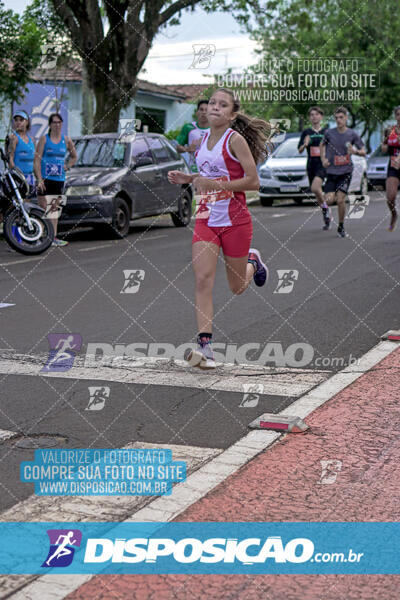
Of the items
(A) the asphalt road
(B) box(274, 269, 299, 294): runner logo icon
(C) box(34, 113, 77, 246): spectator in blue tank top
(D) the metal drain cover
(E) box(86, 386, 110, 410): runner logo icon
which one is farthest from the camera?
(C) box(34, 113, 77, 246): spectator in blue tank top

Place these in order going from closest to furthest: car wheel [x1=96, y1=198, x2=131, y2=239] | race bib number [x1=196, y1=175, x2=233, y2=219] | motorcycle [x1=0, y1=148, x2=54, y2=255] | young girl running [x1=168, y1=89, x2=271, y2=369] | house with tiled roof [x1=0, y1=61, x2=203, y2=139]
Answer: young girl running [x1=168, y1=89, x2=271, y2=369] < race bib number [x1=196, y1=175, x2=233, y2=219] < motorcycle [x1=0, y1=148, x2=54, y2=255] < car wheel [x1=96, y1=198, x2=131, y2=239] < house with tiled roof [x1=0, y1=61, x2=203, y2=139]

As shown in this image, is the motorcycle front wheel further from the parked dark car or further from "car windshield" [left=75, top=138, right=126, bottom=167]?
"car windshield" [left=75, top=138, right=126, bottom=167]

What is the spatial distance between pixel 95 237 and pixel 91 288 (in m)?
5.95

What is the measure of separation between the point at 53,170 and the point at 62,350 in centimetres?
766

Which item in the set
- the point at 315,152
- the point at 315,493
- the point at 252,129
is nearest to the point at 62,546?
the point at 315,493

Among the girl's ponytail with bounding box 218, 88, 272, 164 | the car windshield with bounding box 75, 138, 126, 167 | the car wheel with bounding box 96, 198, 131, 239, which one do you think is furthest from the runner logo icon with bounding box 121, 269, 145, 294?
the car windshield with bounding box 75, 138, 126, 167

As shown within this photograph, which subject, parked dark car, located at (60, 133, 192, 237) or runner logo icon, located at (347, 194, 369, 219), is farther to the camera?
runner logo icon, located at (347, 194, 369, 219)

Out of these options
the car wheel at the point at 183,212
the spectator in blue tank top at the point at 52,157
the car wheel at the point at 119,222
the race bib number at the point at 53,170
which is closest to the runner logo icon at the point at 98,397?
the spectator in blue tank top at the point at 52,157

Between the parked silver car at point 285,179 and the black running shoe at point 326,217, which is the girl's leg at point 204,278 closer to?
the black running shoe at point 326,217

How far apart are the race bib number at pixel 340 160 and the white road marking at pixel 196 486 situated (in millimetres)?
9608

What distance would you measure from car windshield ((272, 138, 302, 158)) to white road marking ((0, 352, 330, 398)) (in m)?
19.6

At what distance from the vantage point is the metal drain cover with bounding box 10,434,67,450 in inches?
179

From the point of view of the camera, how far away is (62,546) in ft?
11.1

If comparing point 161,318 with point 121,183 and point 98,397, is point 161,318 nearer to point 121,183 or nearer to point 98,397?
point 98,397
